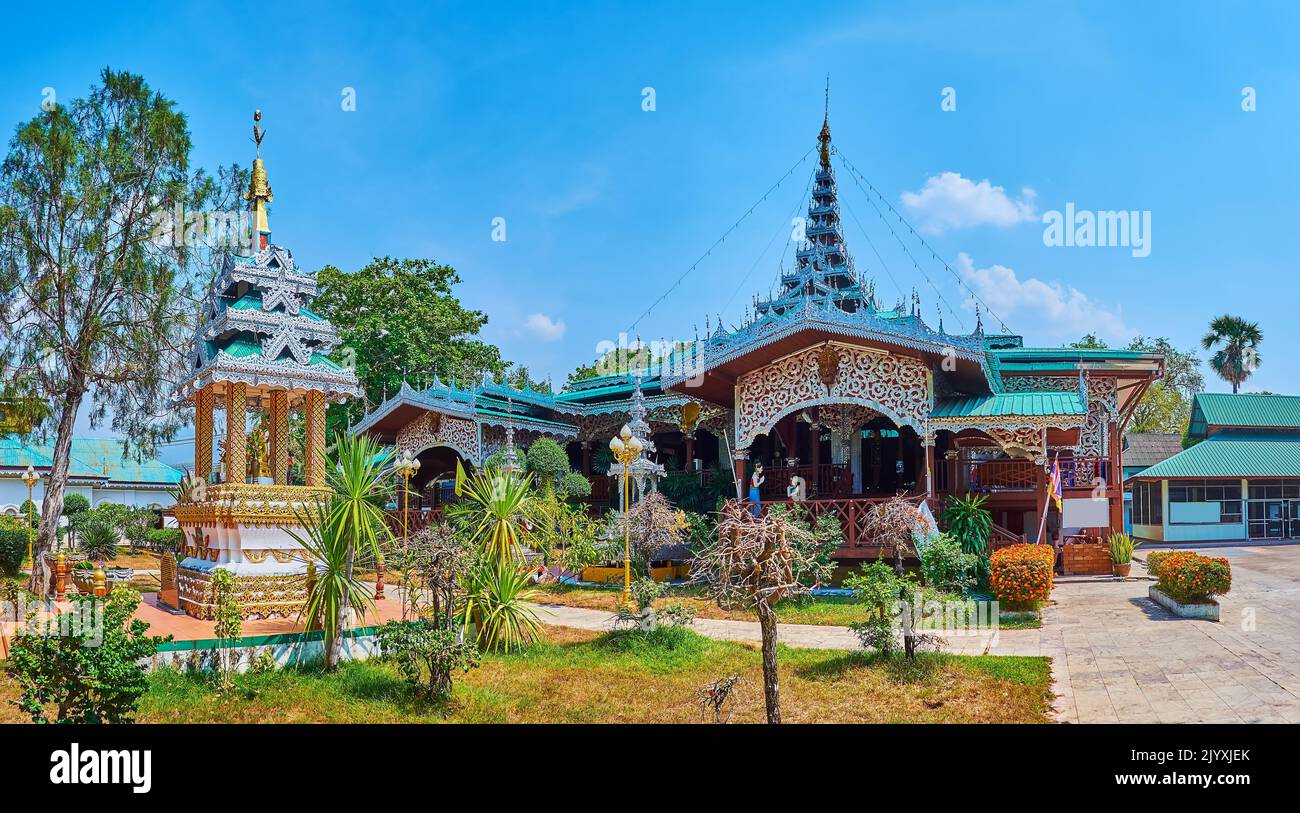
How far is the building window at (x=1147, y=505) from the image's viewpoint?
3250 centimetres

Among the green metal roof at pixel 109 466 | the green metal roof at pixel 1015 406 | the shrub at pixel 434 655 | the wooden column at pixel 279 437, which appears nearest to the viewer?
the shrub at pixel 434 655

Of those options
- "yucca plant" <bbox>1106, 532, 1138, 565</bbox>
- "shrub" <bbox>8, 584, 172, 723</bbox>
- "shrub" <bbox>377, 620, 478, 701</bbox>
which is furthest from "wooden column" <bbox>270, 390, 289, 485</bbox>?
"yucca plant" <bbox>1106, 532, 1138, 565</bbox>

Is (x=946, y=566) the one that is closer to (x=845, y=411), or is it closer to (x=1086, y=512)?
(x=1086, y=512)

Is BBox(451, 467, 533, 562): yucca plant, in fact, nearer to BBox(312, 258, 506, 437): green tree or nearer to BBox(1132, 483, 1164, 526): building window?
BBox(312, 258, 506, 437): green tree

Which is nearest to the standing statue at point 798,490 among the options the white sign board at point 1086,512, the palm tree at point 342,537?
the white sign board at point 1086,512

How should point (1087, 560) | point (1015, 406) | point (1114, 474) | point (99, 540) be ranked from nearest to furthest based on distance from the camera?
point (1015, 406) < point (1087, 560) < point (1114, 474) < point (99, 540)

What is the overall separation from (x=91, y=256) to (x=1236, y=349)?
157 ft

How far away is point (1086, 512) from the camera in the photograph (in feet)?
58.7

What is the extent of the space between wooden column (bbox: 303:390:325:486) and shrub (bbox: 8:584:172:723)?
5.91m

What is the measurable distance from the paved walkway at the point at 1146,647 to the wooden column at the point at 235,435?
18.3ft

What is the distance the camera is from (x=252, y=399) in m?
15.0

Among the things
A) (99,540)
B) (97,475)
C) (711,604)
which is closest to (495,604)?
(711,604)

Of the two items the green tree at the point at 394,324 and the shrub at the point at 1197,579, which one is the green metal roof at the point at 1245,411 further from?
the green tree at the point at 394,324

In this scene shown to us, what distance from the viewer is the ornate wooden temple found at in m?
17.9
